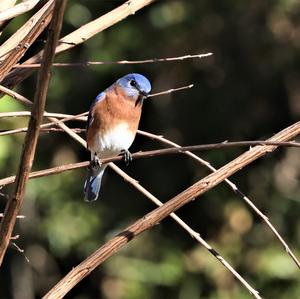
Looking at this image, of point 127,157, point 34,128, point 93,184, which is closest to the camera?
point 34,128

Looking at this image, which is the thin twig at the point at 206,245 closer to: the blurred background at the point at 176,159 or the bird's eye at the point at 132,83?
the bird's eye at the point at 132,83

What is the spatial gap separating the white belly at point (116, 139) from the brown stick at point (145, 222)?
6.35 ft

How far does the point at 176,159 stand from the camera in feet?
25.3

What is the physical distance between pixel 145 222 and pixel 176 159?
5.82 metres

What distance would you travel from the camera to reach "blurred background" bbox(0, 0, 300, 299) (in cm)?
715

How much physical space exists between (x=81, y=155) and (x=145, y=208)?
0.79m

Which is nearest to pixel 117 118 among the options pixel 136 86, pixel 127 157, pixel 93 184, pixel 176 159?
pixel 136 86

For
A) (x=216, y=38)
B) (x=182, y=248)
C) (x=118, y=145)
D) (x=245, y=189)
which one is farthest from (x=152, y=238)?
(x=118, y=145)

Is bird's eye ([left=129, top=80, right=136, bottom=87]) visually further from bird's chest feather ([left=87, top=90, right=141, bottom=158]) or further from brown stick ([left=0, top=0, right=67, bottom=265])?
brown stick ([left=0, top=0, right=67, bottom=265])

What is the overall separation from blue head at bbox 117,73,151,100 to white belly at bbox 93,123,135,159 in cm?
16

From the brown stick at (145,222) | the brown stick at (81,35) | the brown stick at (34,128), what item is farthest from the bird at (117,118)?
the brown stick at (34,128)

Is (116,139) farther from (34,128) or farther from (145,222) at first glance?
(34,128)

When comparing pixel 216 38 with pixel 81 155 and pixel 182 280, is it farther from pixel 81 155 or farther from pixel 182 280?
pixel 182 280

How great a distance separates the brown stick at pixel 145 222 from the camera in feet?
5.97
